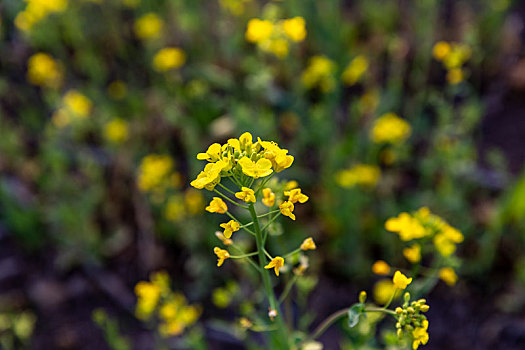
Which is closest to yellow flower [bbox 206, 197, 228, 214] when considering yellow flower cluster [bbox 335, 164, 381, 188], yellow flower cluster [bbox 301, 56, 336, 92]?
yellow flower cluster [bbox 335, 164, 381, 188]

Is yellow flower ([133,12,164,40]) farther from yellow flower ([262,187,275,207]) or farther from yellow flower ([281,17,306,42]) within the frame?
yellow flower ([262,187,275,207])

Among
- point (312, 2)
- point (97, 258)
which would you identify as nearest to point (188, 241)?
point (97, 258)

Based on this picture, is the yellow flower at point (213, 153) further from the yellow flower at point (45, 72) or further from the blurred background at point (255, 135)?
the yellow flower at point (45, 72)

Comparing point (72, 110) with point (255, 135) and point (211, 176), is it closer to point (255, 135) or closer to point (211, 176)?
point (255, 135)

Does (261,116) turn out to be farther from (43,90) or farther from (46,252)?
(43,90)

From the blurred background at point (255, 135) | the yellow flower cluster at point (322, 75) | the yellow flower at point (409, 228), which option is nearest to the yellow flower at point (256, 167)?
the yellow flower at point (409, 228)

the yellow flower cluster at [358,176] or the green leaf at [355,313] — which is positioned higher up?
the yellow flower cluster at [358,176]
